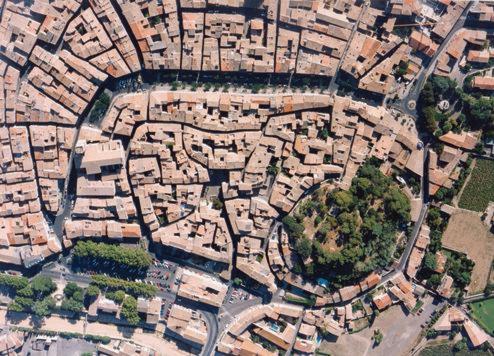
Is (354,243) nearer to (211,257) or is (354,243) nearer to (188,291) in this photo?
(211,257)

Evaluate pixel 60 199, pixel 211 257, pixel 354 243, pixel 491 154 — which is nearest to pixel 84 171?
pixel 60 199

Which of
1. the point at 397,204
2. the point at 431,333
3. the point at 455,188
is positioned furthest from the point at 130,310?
the point at 455,188

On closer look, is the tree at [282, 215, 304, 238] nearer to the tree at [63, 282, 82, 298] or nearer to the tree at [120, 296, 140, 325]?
the tree at [120, 296, 140, 325]

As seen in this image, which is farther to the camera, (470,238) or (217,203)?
(470,238)

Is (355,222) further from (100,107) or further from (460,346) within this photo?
(100,107)

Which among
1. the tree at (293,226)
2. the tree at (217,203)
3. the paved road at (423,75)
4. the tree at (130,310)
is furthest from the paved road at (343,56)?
the tree at (130,310)

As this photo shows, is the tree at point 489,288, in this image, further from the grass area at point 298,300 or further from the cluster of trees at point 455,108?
the grass area at point 298,300

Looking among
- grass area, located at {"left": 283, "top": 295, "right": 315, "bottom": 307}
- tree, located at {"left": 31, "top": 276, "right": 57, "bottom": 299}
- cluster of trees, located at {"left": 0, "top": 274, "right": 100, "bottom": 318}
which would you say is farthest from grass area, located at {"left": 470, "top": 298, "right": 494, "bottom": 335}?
tree, located at {"left": 31, "top": 276, "right": 57, "bottom": 299}
